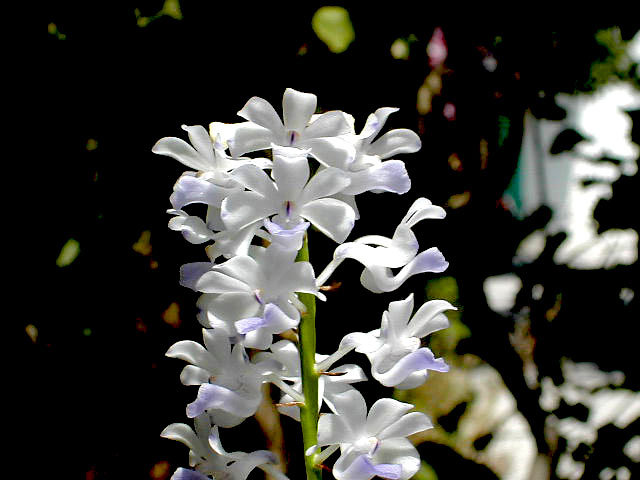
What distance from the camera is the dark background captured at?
1.12 metres

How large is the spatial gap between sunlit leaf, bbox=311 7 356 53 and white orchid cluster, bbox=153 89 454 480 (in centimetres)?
49

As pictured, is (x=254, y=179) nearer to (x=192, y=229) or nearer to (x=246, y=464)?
(x=192, y=229)

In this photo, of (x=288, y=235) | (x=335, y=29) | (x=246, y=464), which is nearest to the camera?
(x=288, y=235)

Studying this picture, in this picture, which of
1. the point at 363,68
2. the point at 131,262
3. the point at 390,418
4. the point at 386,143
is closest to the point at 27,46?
the point at 131,262

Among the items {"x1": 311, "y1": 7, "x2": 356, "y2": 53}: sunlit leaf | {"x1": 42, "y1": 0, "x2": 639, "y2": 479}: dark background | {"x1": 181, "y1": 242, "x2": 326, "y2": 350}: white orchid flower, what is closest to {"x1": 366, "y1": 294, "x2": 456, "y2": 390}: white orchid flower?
{"x1": 181, "y1": 242, "x2": 326, "y2": 350}: white orchid flower

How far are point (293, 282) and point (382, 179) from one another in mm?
138

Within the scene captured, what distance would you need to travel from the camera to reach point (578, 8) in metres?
1.10

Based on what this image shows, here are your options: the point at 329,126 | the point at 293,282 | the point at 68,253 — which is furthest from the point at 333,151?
the point at 68,253

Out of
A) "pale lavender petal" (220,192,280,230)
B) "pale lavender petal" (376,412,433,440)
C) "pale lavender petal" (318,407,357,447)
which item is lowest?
"pale lavender petal" (376,412,433,440)

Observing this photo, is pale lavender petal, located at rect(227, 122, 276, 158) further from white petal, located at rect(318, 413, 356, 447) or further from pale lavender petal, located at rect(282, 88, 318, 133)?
white petal, located at rect(318, 413, 356, 447)

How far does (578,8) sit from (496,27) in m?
0.14

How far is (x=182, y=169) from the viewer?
1138 millimetres

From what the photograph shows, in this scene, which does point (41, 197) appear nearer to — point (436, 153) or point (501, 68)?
point (436, 153)

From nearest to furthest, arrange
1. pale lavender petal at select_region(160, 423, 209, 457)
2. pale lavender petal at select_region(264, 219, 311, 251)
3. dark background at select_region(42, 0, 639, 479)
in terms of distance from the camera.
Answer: pale lavender petal at select_region(264, 219, 311, 251), pale lavender petal at select_region(160, 423, 209, 457), dark background at select_region(42, 0, 639, 479)
